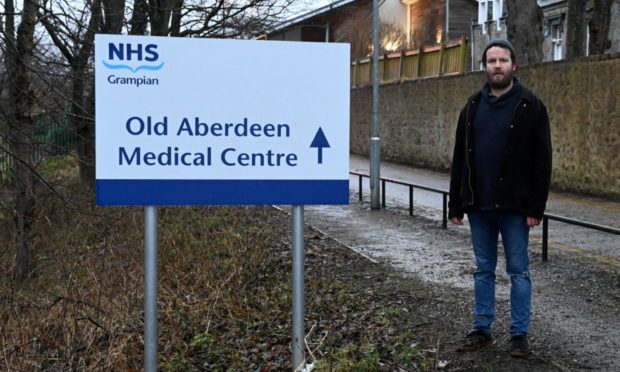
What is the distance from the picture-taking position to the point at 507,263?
4473 mm

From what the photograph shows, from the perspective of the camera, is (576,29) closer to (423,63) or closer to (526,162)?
(423,63)

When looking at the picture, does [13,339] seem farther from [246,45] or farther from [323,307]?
[246,45]

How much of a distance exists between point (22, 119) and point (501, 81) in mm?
7933

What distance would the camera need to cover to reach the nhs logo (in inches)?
145

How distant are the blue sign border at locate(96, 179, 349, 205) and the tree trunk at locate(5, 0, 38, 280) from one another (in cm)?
569

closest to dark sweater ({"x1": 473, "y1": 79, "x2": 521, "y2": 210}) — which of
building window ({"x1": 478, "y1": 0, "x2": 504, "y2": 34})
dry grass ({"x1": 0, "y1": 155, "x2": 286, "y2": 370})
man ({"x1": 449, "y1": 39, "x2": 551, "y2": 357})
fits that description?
man ({"x1": 449, "y1": 39, "x2": 551, "y2": 357})

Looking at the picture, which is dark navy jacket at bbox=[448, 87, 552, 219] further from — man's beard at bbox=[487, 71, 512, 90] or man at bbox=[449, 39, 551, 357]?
man's beard at bbox=[487, 71, 512, 90]

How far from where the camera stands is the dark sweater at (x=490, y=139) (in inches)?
171

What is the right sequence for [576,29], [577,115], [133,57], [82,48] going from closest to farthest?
1. [133,57]
2. [82,48]
3. [577,115]
4. [576,29]

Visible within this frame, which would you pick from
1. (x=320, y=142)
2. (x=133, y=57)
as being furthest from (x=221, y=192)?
(x=133, y=57)

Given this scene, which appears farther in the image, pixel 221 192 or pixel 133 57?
pixel 221 192

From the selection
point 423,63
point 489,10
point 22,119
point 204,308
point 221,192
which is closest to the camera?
point 221,192

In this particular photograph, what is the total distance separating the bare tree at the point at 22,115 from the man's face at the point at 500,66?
255 inches

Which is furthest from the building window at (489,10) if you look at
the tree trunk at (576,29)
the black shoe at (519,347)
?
the black shoe at (519,347)
